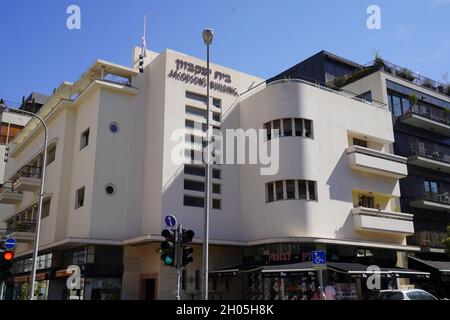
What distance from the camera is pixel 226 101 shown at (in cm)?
2972

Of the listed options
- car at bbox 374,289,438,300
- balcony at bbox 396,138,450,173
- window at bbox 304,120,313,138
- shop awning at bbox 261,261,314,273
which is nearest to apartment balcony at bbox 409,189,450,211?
balcony at bbox 396,138,450,173

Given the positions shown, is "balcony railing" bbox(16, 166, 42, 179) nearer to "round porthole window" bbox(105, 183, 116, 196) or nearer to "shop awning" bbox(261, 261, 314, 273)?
"round porthole window" bbox(105, 183, 116, 196)

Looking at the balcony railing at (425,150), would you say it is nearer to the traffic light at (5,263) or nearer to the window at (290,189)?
the window at (290,189)

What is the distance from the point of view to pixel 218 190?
28.3 m

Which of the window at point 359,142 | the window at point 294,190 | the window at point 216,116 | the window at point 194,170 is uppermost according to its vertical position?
the window at point 216,116

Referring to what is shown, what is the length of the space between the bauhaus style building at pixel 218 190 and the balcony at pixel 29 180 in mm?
2684

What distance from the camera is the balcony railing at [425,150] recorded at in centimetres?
3469

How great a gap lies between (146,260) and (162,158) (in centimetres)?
567

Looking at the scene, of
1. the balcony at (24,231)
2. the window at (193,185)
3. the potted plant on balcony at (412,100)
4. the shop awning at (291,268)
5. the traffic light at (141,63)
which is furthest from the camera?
the potted plant on balcony at (412,100)

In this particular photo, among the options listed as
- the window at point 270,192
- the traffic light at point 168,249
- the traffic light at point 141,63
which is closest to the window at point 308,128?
the window at point 270,192

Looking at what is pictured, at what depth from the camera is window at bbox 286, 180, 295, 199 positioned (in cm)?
2628

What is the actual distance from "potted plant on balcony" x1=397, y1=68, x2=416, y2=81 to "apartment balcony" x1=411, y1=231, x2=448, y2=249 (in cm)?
1205

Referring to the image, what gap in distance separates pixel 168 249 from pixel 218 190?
13.7 metres
